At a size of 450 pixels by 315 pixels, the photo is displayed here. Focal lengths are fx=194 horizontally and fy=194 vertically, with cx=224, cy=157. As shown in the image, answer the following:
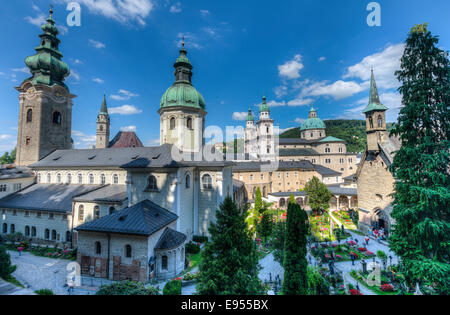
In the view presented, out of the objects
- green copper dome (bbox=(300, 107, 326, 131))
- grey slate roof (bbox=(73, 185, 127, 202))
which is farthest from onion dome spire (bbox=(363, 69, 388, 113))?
green copper dome (bbox=(300, 107, 326, 131))

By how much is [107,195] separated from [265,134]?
5116 centimetres

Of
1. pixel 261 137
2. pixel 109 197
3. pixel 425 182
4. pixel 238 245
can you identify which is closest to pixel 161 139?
pixel 109 197

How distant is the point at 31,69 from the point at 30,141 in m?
10.1

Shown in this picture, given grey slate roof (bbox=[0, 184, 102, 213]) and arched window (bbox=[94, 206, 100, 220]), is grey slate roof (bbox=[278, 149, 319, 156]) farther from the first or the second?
arched window (bbox=[94, 206, 100, 220])

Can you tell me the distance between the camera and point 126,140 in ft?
136

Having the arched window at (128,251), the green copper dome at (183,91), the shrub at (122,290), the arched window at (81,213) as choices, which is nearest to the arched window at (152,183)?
the arched window at (128,251)

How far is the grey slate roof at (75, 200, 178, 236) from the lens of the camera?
1310 cm

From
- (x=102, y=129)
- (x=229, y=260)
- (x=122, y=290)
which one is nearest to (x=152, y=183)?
(x=122, y=290)

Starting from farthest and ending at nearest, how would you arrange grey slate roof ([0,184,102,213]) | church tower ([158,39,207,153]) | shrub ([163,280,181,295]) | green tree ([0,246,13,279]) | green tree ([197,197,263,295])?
church tower ([158,39,207,153]) → grey slate roof ([0,184,102,213]) → shrub ([163,280,181,295]) → green tree ([0,246,13,279]) → green tree ([197,197,263,295])

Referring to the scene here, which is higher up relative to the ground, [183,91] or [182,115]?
[183,91]

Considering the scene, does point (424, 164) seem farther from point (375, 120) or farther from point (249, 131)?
point (249, 131)

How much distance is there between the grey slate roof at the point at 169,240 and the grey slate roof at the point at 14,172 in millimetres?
23630

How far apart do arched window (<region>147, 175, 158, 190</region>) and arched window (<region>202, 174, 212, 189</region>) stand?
15.9 feet

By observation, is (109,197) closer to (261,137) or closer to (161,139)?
(161,139)
